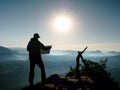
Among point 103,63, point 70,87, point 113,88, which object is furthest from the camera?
point 103,63

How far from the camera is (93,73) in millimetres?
28781

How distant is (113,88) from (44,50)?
468 inches

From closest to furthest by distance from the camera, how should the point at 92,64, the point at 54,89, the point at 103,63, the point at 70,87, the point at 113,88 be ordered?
the point at 54,89
the point at 70,87
the point at 113,88
the point at 92,64
the point at 103,63

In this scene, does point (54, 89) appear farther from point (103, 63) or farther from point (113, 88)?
point (103, 63)

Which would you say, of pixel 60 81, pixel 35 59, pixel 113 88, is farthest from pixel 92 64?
pixel 35 59

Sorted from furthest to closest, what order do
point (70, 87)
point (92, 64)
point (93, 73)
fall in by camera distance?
point (92, 64) < point (93, 73) < point (70, 87)

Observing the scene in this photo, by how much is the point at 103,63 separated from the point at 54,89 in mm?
26478

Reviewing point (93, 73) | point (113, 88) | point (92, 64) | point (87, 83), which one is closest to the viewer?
point (87, 83)

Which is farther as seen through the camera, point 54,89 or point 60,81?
point 60,81

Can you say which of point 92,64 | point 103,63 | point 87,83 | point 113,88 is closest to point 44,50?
point 87,83

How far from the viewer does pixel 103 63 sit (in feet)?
127

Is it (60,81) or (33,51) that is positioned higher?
(33,51)

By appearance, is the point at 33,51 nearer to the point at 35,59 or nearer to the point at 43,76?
the point at 35,59

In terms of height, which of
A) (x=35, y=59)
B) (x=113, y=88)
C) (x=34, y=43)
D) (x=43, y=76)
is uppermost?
(x=34, y=43)
